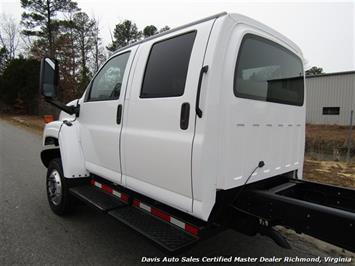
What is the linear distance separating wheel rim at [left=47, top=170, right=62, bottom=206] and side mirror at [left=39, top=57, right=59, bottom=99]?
120cm

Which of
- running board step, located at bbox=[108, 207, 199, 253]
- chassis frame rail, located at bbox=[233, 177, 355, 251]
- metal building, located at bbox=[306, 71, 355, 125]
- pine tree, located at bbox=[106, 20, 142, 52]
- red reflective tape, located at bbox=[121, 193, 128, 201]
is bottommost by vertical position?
running board step, located at bbox=[108, 207, 199, 253]

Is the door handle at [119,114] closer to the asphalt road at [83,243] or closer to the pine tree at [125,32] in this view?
the asphalt road at [83,243]

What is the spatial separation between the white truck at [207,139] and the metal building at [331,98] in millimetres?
20434

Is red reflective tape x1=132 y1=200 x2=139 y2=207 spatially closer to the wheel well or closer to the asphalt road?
the asphalt road

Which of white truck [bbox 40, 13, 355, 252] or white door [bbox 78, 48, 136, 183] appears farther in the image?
white door [bbox 78, 48, 136, 183]

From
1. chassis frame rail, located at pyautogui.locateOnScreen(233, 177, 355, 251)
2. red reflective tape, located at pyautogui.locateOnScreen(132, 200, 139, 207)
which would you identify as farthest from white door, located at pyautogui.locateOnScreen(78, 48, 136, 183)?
chassis frame rail, located at pyautogui.locateOnScreen(233, 177, 355, 251)

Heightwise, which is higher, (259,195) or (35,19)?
(35,19)

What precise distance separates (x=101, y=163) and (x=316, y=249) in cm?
277

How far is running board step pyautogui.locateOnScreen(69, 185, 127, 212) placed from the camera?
3047mm

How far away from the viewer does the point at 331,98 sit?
21.6 m

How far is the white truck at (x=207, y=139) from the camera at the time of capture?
2.16 m

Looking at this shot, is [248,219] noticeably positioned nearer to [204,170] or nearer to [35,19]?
[204,170]

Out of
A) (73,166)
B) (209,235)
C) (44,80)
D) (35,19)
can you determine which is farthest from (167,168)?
(35,19)

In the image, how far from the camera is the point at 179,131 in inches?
91.4
